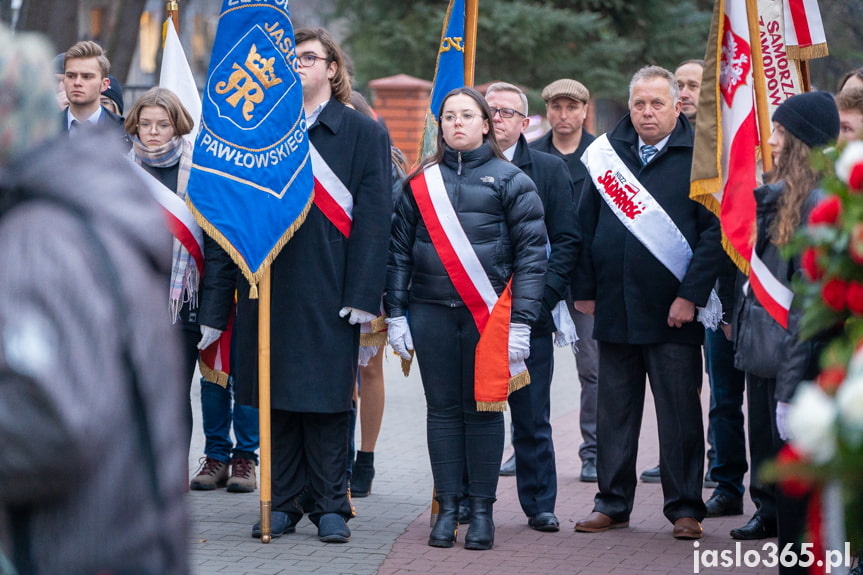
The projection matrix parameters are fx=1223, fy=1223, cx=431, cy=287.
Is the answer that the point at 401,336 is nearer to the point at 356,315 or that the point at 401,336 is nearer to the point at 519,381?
the point at 356,315

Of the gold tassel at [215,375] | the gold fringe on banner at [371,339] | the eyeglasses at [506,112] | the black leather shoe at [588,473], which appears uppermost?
the eyeglasses at [506,112]

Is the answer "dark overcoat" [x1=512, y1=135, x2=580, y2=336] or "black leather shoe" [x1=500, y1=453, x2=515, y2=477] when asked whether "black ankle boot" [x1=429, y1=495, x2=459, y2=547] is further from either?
"black leather shoe" [x1=500, y1=453, x2=515, y2=477]

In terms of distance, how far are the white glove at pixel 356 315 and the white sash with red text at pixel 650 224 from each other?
1342mm

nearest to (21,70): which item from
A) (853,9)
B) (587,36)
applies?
(587,36)

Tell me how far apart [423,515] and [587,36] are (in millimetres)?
13145

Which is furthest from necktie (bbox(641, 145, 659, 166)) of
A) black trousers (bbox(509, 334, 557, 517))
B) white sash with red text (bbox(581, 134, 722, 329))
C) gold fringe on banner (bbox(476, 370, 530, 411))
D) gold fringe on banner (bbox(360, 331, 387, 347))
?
gold fringe on banner (bbox(360, 331, 387, 347))

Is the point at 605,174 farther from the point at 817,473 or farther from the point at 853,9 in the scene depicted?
the point at 853,9

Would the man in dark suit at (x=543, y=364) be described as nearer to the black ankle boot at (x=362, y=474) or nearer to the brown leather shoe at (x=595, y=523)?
the brown leather shoe at (x=595, y=523)

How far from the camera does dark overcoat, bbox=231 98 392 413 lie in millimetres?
5781

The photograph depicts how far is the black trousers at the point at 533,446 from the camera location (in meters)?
6.29

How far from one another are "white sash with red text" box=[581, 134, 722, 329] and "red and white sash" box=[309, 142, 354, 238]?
51.6 inches

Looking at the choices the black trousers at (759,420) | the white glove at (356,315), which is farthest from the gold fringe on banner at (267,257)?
the black trousers at (759,420)

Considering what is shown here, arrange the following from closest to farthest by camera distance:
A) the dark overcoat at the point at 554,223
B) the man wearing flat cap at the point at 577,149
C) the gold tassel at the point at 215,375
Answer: the dark overcoat at the point at 554,223, the gold tassel at the point at 215,375, the man wearing flat cap at the point at 577,149

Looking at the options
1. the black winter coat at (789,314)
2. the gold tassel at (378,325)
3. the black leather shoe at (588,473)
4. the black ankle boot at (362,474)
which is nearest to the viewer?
the black winter coat at (789,314)
